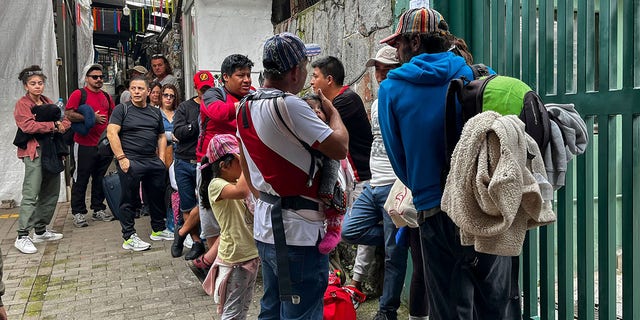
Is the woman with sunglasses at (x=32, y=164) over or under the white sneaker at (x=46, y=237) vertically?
over

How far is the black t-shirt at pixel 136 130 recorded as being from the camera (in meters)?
6.07

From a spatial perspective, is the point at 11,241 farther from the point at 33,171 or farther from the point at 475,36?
the point at 475,36

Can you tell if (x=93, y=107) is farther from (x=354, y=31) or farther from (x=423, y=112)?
(x=423, y=112)

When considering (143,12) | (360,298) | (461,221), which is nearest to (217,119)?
(360,298)

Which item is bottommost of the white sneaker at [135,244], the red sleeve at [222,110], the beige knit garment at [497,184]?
the white sneaker at [135,244]

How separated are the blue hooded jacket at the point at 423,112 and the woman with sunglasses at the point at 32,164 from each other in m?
4.89

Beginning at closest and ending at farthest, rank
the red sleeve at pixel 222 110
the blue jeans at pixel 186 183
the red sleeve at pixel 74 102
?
the red sleeve at pixel 222 110, the blue jeans at pixel 186 183, the red sleeve at pixel 74 102

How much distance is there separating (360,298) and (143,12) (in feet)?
48.6

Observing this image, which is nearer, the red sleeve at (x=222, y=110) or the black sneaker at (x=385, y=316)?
the black sneaker at (x=385, y=316)

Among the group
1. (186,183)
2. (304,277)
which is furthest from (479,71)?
(186,183)

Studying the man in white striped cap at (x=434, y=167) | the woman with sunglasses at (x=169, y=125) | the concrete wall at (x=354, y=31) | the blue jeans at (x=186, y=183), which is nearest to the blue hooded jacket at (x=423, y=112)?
the man in white striped cap at (x=434, y=167)

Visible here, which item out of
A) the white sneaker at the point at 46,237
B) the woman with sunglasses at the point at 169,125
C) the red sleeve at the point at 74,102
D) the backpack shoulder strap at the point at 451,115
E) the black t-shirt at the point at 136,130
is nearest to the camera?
the backpack shoulder strap at the point at 451,115

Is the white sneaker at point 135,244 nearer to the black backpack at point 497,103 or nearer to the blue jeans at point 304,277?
the blue jeans at point 304,277

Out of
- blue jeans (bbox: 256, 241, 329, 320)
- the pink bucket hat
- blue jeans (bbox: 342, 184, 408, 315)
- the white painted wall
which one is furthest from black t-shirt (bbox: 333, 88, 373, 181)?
the white painted wall
